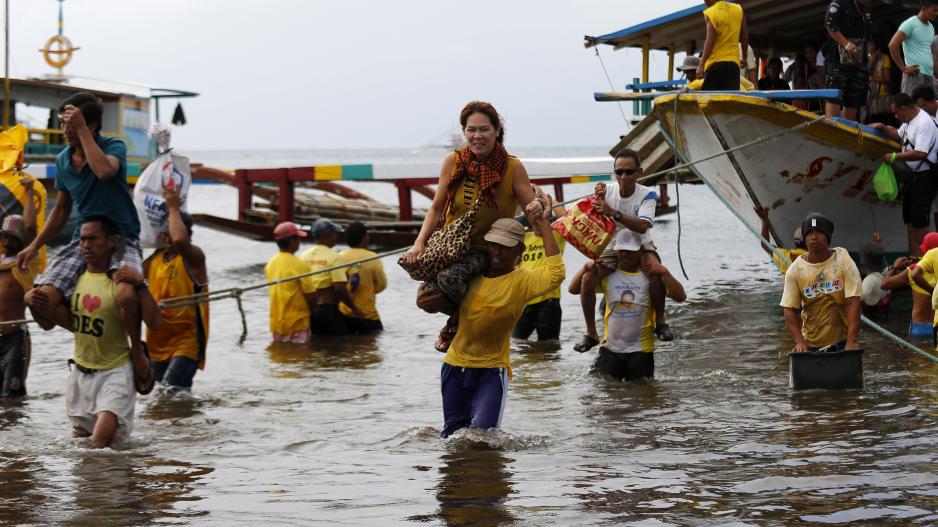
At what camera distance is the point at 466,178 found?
20.7 feet

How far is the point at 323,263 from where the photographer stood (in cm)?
1241

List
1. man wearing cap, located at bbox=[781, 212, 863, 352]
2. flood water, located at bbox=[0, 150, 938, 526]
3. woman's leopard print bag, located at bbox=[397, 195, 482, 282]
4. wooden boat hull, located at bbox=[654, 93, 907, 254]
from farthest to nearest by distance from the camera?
wooden boat hull, located at bbox=[654, 93, 907, 254] → man wearing cap, located at bbox=[781, 212, 863, 352] → woman's leopard print bag, located at bbox=[397, 195, 482, 282] → flood water, located at bbox=[0, 150, 938, 526]

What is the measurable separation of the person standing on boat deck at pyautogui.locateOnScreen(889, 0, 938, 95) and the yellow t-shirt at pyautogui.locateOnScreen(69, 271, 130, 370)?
366 inches

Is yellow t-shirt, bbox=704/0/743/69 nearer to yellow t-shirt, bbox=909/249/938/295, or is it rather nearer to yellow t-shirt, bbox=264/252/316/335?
yellow t-shirt, bbox=909/249/938/295

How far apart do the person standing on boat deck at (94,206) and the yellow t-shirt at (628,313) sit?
352 centimetres

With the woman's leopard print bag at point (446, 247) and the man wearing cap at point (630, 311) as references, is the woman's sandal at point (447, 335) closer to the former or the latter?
the woman's leopard print bag at point (446, 247)

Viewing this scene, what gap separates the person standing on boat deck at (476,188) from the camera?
6.16 meters

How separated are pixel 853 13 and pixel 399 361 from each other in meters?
5.87

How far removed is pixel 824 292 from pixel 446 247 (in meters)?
3.24

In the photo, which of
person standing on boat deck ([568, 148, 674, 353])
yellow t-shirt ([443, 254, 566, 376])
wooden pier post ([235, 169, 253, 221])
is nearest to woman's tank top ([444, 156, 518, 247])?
yellow t-shirt ([443, 254, 566, 376])

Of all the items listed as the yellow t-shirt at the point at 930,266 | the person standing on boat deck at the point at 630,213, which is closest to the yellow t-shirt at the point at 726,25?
the yellow t-shirt at the point at 930,266

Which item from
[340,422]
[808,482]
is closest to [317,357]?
[340,422]

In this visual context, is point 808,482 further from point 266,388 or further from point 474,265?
point 266,388

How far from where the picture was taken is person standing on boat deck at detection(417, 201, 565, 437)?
6141 mm
